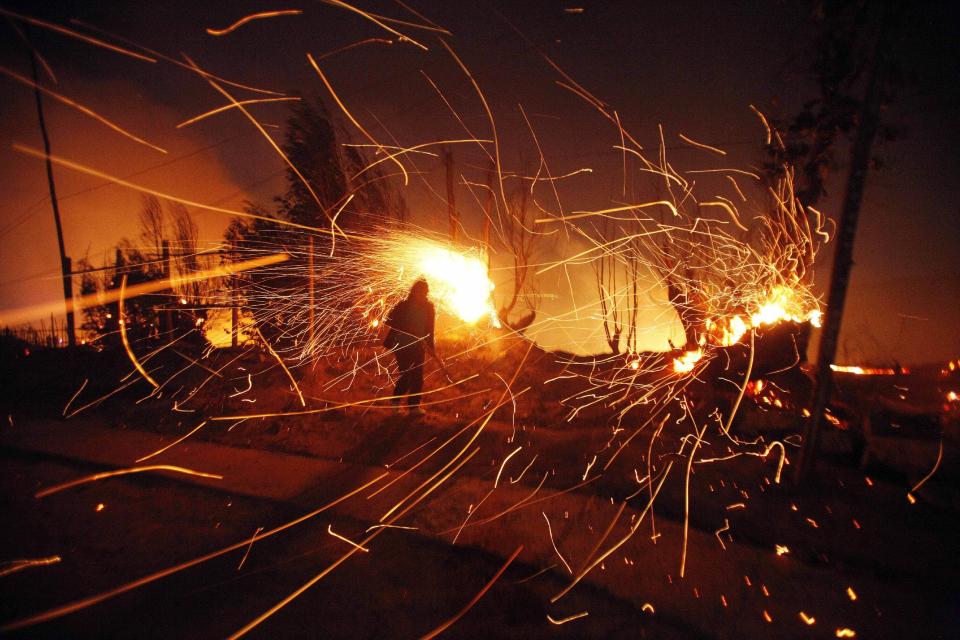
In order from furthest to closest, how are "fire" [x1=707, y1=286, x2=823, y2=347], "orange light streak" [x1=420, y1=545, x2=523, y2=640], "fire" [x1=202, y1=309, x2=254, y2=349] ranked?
"fire" [x1=202, y1=309, x2=254, y2=349]
"fire" [x1=707, y1=286, x2=823, y2=347]
"orange light streak" [x1=420, y1=545, x2=523, y2=640]

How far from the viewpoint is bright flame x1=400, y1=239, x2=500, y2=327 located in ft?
→ 34.4

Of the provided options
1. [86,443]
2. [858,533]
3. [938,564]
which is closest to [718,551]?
[858,533]

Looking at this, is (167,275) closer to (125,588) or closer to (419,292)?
(419,292)

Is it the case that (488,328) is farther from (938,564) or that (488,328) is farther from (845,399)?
(938,564)

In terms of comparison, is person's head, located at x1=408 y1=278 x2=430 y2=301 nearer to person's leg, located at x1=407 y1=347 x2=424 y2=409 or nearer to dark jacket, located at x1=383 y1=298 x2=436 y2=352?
dark jacket, located at x1=383 y1=298 x2=436 y2=352

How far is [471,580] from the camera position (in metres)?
3.49

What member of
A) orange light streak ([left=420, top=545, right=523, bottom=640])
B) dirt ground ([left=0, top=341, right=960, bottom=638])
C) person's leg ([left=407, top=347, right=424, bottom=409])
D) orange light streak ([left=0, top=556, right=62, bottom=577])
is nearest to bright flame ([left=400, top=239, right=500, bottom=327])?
person's leg ([left=407, top=347, right=424, bottom=409])

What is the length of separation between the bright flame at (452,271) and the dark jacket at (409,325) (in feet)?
8.12

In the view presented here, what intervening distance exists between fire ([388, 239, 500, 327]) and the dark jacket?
8.14 feet

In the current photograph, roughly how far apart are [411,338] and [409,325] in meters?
0.22

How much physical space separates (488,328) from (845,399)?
25.2ft

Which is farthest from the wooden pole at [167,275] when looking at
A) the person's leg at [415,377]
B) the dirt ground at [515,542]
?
the person's leg at [415,377]

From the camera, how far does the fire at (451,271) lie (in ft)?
34.4

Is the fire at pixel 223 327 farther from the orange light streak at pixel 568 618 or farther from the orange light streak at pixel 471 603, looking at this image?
the orange light streak at pixel 568 618
